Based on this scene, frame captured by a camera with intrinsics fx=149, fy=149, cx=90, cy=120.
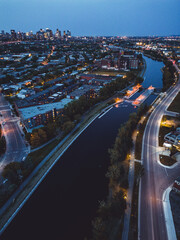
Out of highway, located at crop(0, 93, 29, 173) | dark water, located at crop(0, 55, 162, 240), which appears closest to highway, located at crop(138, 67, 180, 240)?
dark water, located at crop(0, 55, 162, 240)

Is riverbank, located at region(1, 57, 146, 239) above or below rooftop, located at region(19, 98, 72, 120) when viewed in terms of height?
below

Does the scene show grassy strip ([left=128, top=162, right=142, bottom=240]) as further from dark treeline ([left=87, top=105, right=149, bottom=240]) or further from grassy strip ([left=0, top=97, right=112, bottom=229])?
grassy strip ([left=0, top=97, right=112, bottom=229])

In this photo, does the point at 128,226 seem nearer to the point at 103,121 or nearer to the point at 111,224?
the point at 111,224

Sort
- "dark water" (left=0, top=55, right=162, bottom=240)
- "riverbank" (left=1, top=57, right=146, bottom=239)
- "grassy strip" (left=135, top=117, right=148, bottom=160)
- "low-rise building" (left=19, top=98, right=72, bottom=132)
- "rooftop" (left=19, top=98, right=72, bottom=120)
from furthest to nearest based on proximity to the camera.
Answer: "rooftop" (left=19, top=98, right=72, bottom=120) < "low-rise building" (left=19, top=98, right=72, bottom=132) < "grassy strip" (left=135, top=117, right=148, bottom=160) < "riverbank" (left=1, top=57, right=146, bottom=239) < "dark water" (left=0, top=55, right=162, bottom=240)

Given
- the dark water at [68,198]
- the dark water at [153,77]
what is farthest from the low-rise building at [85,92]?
the dark water at [153,77]

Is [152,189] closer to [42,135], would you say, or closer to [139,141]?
[139,141]

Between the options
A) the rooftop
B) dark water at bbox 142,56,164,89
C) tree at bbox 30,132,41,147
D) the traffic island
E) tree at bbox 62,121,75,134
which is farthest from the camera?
dark water at bbox 142,56,164,89

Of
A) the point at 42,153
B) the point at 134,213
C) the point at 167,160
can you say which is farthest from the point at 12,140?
the point at 167,160

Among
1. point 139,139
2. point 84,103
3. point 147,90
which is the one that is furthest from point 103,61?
point 139,139
